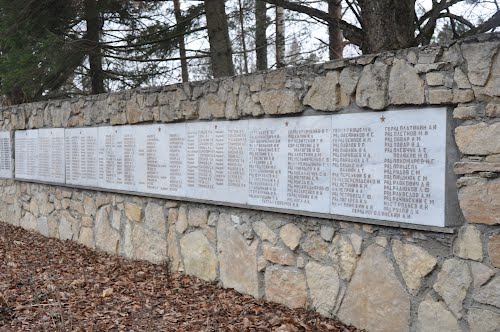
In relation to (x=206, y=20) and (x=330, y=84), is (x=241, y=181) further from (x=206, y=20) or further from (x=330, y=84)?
(x=206, y=20)

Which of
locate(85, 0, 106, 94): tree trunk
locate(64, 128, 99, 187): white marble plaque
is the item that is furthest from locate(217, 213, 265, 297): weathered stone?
locate(85, 0, 106, 94): tree trunk

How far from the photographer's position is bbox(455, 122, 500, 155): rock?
3.32 m

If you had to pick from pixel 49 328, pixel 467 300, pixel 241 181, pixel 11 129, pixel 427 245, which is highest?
pixel 11 129

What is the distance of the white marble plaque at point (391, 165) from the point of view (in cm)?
357

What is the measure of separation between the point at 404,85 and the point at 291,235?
1542 mm

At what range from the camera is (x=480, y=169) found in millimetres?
3383

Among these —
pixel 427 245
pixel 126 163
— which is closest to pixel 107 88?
pixel 126 163

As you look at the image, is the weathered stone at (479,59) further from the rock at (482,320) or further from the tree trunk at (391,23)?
the tree trunk at (391,23)

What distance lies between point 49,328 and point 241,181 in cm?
194

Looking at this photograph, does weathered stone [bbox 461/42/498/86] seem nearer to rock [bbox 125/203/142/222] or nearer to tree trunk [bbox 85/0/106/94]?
rock [bbox 125/203/142/222]

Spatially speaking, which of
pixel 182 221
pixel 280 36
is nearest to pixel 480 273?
pixel 182 221

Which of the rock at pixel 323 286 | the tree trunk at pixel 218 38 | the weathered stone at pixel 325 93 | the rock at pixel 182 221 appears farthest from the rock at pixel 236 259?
the tree trunk at pixel 218 38

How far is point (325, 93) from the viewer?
4.32m

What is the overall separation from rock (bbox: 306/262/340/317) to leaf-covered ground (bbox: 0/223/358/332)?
9 cm
